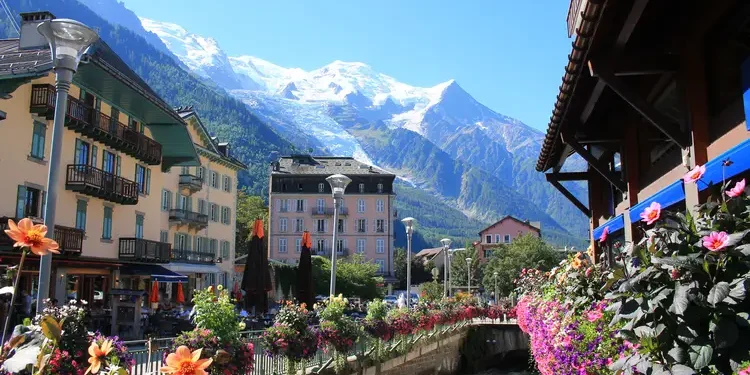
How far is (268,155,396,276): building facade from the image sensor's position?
79.4 m

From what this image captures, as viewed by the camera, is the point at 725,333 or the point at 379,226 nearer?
the point at 725,333

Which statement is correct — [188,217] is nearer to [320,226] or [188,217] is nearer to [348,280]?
[348,280]

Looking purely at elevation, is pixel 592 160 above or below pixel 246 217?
below

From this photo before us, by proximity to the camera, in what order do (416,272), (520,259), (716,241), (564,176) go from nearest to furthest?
(716,241), (564,176), (520,259), (416,272)

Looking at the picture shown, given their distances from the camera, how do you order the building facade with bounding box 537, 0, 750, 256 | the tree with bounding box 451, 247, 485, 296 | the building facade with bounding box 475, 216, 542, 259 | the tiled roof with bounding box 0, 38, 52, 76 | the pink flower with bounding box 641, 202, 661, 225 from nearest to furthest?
the pink flower with bounding box 641, 202, 661, 225, the building facade with bounding box 537, 0, 750, 256, the tiled roof with bounding box 0, 38, 52, 76, the tree with bounding box 451, 247, 485, 296, the building facade with bounding box 475, 216, 542, 259

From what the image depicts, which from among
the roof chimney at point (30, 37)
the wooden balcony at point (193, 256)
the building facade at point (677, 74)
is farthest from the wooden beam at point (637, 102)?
the wooden balcony at point (193, 256)

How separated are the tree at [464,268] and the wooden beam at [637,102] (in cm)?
7085

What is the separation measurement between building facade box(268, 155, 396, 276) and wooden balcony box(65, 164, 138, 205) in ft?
158

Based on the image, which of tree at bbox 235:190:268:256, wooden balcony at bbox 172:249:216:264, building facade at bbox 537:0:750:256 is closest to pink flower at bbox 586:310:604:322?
building facade at bbox 537:0:750:256

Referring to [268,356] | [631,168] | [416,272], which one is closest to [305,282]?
[268,356]

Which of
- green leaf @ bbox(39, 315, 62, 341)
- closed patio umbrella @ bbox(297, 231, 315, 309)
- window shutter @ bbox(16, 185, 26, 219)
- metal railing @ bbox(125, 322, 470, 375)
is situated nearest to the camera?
green leaf @ bbox(39, 315, 62, 341)

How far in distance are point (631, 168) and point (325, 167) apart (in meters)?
69.7

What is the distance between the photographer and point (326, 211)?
80000mm

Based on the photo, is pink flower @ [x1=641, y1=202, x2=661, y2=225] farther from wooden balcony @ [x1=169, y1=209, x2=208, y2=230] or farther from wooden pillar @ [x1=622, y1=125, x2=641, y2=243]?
wooden balcony @ [x1=169, y1=209, x2=208, y2=230]
